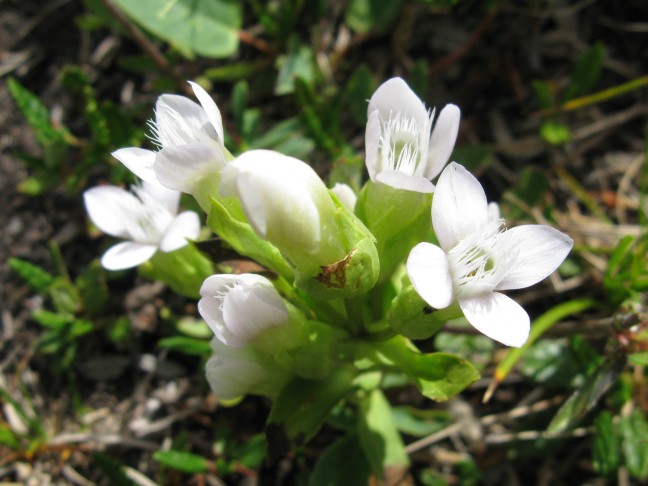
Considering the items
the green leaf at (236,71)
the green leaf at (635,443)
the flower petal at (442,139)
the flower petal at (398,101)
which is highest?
the flower petal at (398,101)

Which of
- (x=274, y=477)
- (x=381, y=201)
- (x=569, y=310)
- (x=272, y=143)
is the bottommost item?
(x=274, y=477)

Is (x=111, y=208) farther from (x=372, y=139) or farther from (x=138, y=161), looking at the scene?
(x=372, y=139)

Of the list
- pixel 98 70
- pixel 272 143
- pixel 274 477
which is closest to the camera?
pixel 274 477

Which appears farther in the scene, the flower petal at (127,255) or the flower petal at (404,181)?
the flower petal at (127,255)

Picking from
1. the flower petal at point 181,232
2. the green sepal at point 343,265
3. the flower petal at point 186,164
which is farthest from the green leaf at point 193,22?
the green sepal at point 343,265

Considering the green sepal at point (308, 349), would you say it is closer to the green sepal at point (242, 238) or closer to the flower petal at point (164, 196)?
the green sepal at point (242, 238)

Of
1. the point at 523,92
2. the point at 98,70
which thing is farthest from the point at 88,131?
the point at 523,92

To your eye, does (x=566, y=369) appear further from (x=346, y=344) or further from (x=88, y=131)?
(x=88, y=131)
